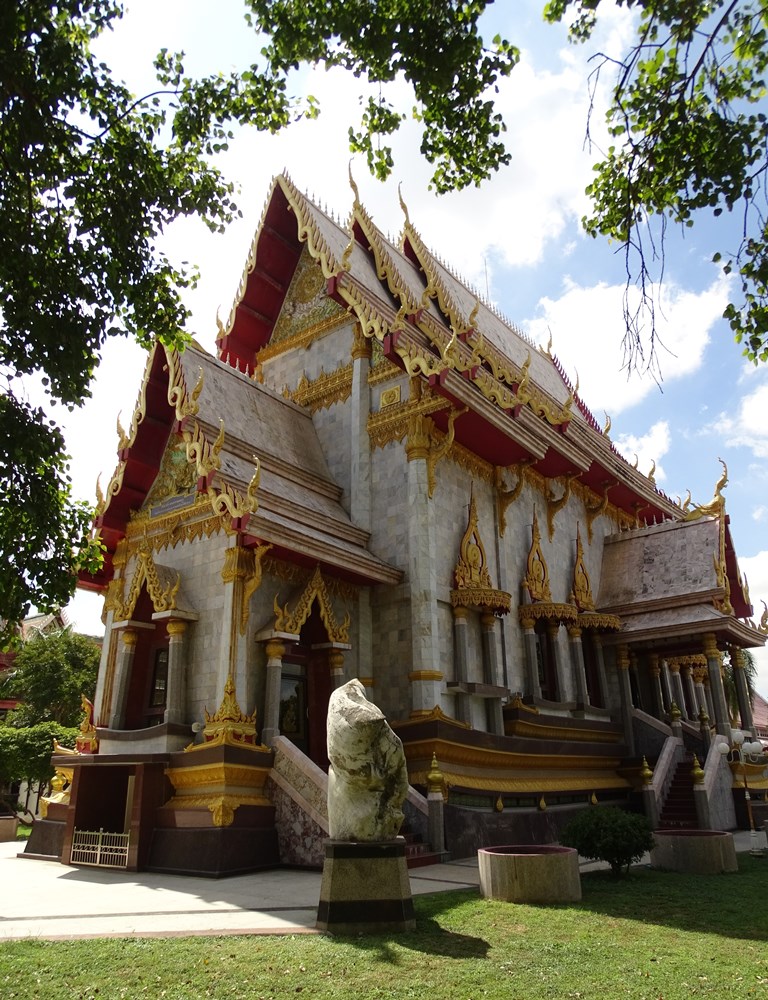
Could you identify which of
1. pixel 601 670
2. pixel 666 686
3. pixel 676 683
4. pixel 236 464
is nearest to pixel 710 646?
pixel 601 670

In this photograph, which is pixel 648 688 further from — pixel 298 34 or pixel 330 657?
pixel 298 34

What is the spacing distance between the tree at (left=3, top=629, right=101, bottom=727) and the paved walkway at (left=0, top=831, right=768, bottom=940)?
16.2 m

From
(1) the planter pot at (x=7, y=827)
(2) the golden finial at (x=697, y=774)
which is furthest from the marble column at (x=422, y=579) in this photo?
(1) the planter pot at (x=7, y=827)

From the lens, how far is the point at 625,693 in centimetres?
1753

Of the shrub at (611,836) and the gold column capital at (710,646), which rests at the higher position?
the gold column capital at (710,646)

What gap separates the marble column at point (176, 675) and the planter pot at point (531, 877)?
17.9ft

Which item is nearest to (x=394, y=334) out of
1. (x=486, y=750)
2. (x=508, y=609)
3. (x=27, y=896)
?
(x=508, y=609)

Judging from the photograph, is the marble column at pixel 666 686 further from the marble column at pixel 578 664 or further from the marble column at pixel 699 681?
the marble column at pixel 578 664

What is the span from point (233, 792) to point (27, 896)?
2575 mm

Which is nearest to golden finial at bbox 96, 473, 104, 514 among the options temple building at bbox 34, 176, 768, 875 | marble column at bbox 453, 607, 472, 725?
temple building at bbox 34, 176, 768, 875

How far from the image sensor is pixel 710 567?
17047 mm

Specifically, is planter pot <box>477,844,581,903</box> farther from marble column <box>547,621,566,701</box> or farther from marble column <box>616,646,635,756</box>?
marble column <box>616,646,635,756</box>

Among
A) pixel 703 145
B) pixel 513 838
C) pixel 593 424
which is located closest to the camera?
pixel 703 145

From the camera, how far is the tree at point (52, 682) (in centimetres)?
2644
